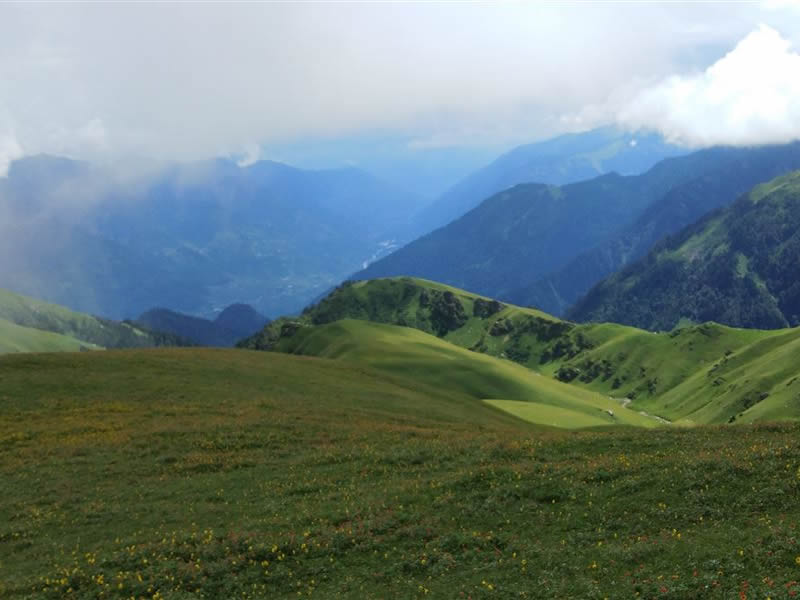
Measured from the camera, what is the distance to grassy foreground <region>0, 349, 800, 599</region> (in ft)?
78.5

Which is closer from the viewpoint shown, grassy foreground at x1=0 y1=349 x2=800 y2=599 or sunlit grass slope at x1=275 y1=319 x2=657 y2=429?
grassy foreground at x1=0 y1=349 x2=800 y2=599

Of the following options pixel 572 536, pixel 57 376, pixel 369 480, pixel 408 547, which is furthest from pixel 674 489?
pixel 57 376

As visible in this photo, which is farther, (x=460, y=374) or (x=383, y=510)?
(x=460, y=374)

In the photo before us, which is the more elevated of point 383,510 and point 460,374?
point 383,510

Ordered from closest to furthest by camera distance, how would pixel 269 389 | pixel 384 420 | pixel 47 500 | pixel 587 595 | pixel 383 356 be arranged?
1. pixel 587 595
2. pixel 47 500
3. pixel 384 420
4. pixel 269 389
5. pixel 383 356

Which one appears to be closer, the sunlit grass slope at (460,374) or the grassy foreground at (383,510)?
the grassy foreground at (383,510)

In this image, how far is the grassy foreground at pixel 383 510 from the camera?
23938mm

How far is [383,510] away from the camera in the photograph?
105 ft

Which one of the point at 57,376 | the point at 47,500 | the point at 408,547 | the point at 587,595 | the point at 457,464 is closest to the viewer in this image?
the point at 587,595

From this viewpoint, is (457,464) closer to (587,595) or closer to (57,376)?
(587,595)

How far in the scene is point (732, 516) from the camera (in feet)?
85.6

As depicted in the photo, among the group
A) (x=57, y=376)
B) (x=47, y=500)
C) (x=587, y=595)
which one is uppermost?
(x=57, y=376)

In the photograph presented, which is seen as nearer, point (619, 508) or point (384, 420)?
point (619, 508)

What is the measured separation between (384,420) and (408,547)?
1292 inches
